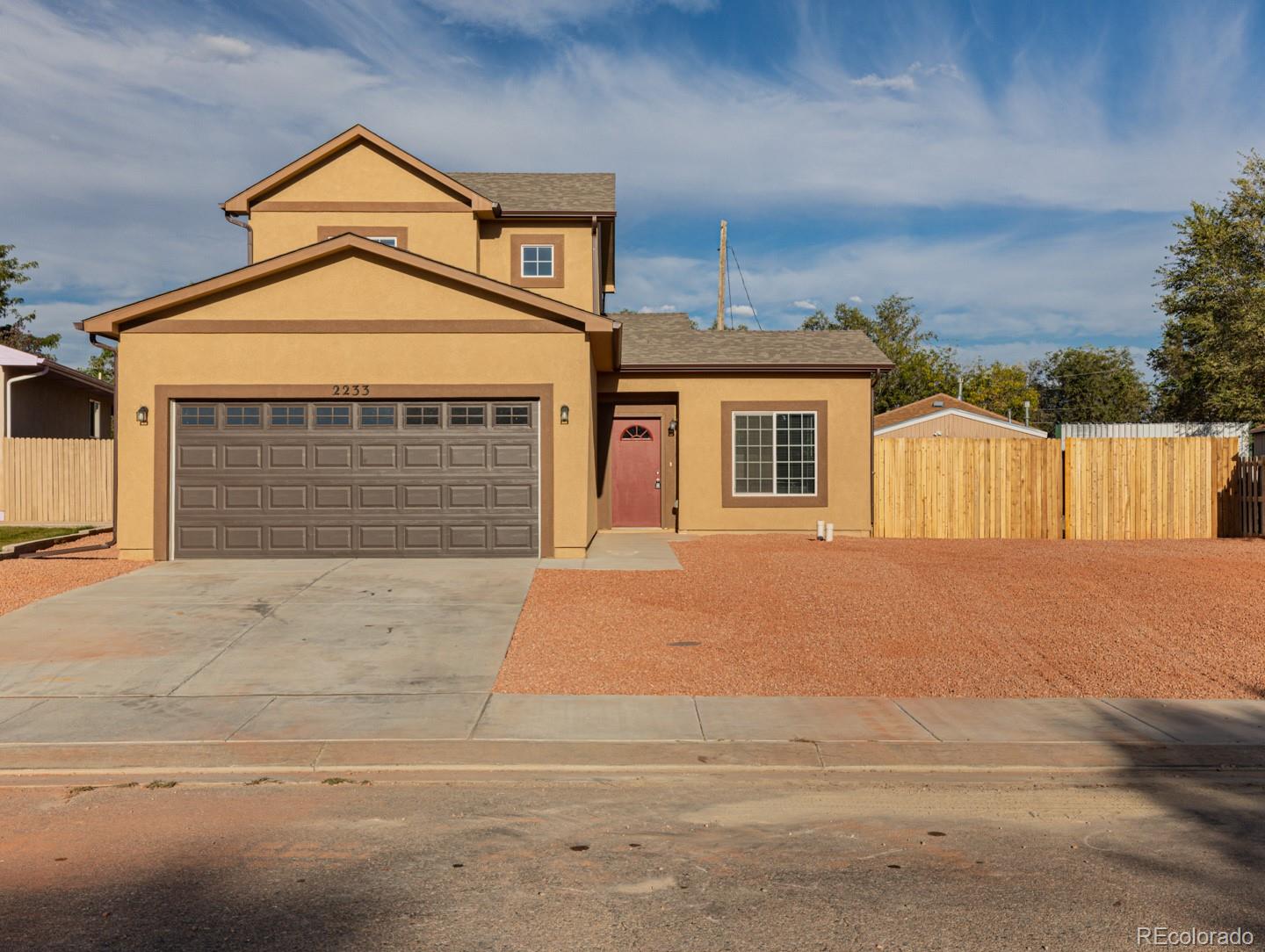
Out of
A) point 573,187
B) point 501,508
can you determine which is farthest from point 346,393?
point 573,187

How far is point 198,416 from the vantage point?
15531mm

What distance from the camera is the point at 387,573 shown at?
45.4 ft

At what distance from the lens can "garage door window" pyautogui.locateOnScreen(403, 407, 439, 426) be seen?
15.7 metres

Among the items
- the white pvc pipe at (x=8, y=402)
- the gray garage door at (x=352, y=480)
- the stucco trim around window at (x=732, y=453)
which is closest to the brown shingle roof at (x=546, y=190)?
the stucco trim around window at (x=732, y=453)

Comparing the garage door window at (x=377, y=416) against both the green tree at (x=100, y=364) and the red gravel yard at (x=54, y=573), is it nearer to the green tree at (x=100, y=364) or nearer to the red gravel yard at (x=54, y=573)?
the red gravel yard at (x=54, y=573)

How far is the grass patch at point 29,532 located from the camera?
745 inches

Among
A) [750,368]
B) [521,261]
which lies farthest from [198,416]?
[750,368]

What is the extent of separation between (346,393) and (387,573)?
3365 mm

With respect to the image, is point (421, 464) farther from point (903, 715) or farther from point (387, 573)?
point (903, 715)

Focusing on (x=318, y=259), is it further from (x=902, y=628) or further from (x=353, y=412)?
(x=902, y=628)

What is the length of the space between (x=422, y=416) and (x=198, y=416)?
355cm

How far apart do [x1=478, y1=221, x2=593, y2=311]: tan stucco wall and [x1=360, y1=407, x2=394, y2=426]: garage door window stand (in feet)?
19.2

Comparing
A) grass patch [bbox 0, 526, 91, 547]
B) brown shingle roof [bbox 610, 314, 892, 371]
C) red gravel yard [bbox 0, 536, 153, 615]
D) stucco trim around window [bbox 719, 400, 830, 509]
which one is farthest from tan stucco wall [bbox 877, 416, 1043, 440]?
red gravel yard [bbox 0, 536, 153, 615]

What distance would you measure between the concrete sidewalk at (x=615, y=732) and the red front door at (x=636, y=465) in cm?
1300
